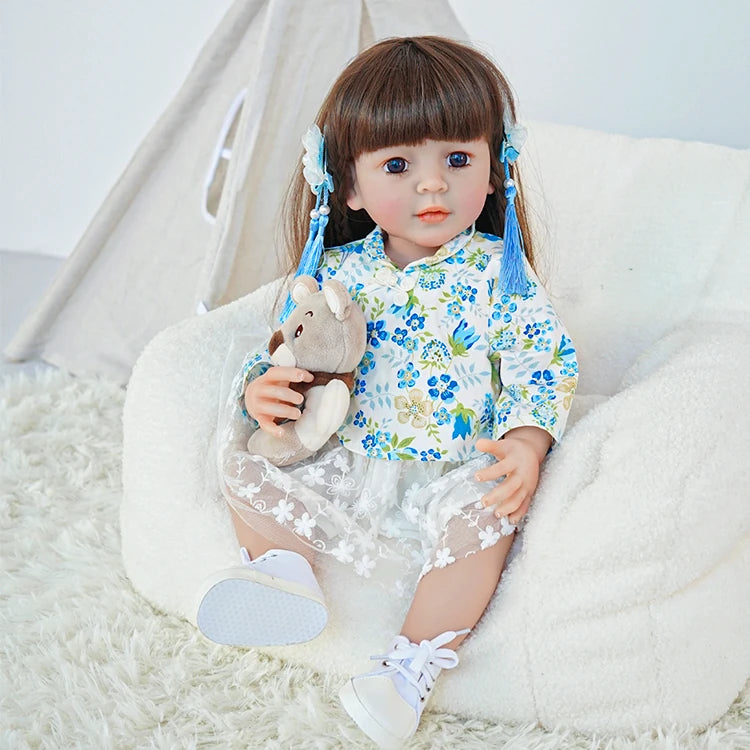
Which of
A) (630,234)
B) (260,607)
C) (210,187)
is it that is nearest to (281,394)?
(260,607)

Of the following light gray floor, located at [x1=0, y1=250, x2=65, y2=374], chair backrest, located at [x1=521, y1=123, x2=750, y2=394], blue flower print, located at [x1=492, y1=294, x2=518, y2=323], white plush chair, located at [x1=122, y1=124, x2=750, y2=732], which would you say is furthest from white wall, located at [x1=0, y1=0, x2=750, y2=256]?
blue flower print, located at [x1=492, y1=294, x2=518, y2=323]

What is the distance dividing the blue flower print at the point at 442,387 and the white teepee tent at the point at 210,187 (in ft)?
2.46

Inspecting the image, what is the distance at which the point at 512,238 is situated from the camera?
49.4 inches

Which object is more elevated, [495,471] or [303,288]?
[303,288]

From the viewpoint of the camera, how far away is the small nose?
117cm

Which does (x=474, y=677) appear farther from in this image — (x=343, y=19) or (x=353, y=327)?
(x=343, y=19)

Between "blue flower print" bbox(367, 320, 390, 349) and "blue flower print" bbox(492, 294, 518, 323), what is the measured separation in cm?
14

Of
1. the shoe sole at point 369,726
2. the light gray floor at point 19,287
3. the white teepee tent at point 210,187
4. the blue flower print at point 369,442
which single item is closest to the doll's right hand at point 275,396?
the blue flower print at point 369,442

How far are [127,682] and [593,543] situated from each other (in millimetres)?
556

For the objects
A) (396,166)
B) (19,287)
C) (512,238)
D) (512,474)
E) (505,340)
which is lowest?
(19,287)

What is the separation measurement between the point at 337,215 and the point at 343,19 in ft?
2.21

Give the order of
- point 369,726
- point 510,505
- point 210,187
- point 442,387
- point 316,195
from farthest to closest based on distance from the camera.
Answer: point 210,187, point 316,195, point 442,387, point 510,505, point 369,726

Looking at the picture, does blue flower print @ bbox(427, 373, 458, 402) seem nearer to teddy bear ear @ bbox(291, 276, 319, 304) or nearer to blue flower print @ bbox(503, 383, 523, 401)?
blue flower print @ bbox(503, 383, 523, 401)

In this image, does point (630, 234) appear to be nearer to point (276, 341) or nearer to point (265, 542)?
point (276, 341)
